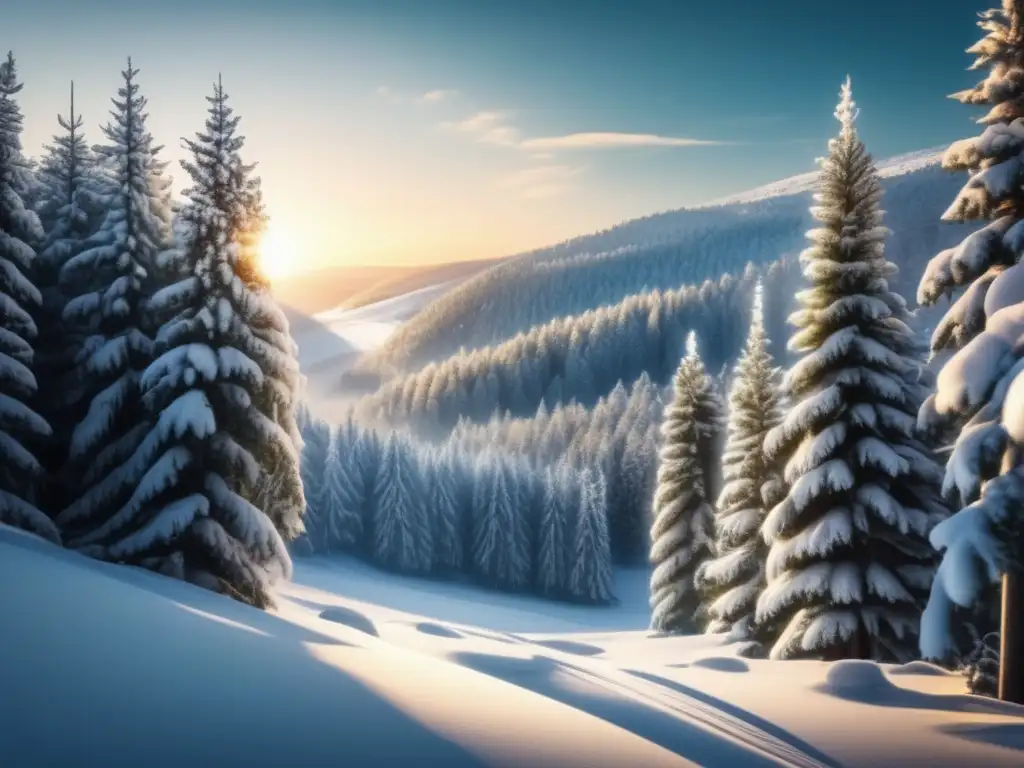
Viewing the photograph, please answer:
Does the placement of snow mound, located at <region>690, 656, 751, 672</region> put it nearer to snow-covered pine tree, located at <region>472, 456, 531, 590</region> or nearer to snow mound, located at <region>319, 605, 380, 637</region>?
snow mound, located at <region>319, 605, 380, 637</region>

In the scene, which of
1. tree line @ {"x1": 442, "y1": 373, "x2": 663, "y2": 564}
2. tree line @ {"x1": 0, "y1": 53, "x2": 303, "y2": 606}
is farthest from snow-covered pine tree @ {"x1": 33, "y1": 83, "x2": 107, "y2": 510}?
tree line @ {"x1": 442, "y1": 373, "x2": 663, "y2": 564}

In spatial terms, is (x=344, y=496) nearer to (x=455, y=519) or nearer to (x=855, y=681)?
(x=455, y=519)

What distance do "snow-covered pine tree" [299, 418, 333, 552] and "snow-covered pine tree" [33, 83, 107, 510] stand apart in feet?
156

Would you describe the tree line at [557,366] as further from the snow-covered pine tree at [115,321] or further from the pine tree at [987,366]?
the pine tree at [987,366]

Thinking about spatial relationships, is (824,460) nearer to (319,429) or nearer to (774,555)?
(774,555)

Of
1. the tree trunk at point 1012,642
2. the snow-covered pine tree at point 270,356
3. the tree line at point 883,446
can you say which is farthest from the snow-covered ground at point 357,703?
the snow-covered pine tree at point 270,356

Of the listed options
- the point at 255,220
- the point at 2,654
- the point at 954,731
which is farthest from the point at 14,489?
the point at 954,731

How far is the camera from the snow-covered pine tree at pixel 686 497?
107 feet

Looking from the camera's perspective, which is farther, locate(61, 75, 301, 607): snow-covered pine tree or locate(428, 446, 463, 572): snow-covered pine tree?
locate(428, 446, 463, 572): snow-covered pine tree

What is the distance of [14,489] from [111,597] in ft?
39.3

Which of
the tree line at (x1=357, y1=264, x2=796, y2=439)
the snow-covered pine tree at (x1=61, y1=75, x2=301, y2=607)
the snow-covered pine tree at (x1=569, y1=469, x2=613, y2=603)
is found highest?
the tree line at (x1=357, y1=264, x2=796, y2=439)

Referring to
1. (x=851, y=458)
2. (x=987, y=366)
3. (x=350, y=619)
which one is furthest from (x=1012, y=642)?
(x=350, y=619)

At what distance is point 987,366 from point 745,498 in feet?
52.9

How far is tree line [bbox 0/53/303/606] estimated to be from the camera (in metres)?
17.6
